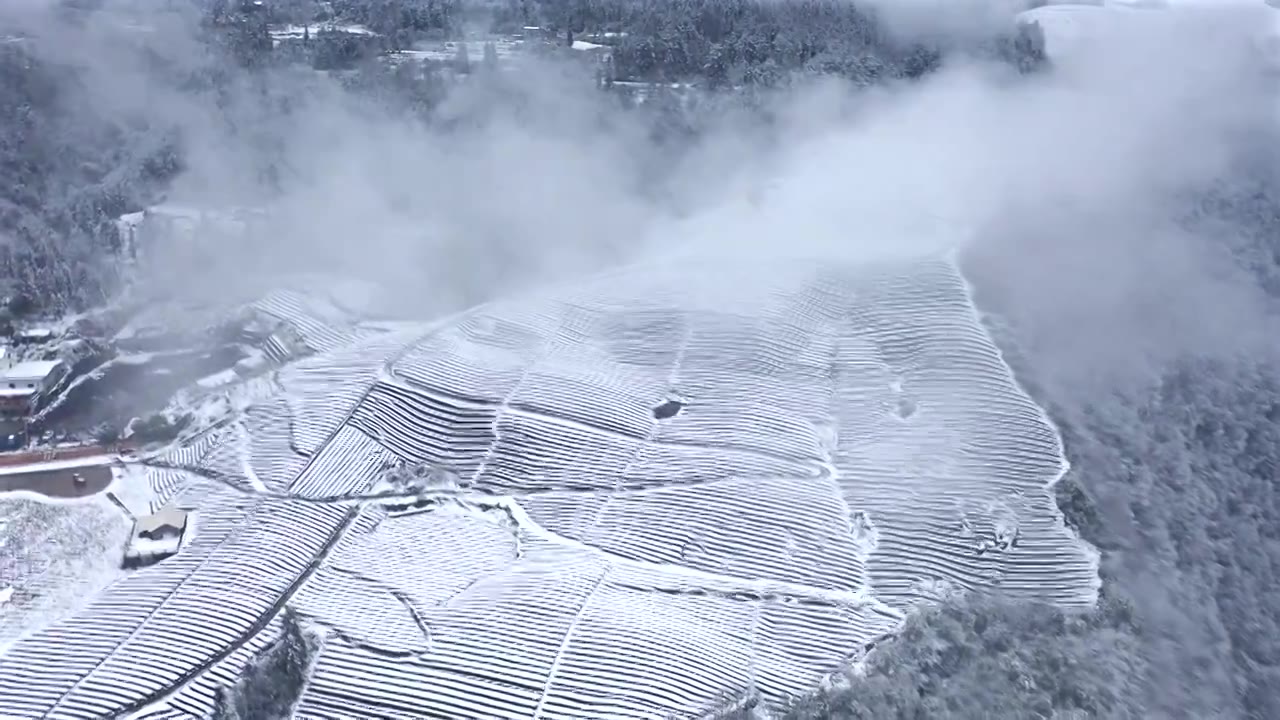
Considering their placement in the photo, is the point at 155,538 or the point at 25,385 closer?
the point at 155,538

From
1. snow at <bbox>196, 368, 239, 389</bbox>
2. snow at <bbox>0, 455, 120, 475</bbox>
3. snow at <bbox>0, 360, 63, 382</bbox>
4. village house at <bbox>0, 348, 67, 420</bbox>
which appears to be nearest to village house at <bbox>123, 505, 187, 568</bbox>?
snow at <bbox>0, 455, 120, 475</bbox>

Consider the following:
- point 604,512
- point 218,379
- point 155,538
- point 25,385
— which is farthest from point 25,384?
point 604,512

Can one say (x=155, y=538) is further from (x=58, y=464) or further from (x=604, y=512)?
(x=604, y=512)

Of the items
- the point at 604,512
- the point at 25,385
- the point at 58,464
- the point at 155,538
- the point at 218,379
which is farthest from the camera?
the point at 218,379

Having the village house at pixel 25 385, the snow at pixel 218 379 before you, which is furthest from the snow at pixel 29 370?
the snow at pixel 218 379

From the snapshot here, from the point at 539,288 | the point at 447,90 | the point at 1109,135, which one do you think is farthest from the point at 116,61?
the point at 1109,135

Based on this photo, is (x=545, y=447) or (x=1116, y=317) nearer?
(x=545, y=447)

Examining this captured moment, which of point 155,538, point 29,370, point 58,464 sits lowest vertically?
point 155,538

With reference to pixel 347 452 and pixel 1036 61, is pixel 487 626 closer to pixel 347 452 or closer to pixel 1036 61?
pixel 347 452
